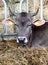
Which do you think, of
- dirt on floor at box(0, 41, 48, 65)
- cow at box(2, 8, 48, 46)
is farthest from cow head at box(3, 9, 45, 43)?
dirt on floor at box(0, 41, 48, 65)

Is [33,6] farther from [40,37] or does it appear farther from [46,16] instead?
[40,37]

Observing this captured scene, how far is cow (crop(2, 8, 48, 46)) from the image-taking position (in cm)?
762

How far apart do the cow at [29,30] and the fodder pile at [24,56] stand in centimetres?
46

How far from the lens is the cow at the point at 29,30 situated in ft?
25.0

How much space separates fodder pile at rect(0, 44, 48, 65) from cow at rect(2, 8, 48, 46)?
0.46 meters

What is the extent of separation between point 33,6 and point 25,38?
107 inches

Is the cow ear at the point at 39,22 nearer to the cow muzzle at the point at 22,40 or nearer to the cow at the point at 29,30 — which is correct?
the cow at the point at 29,30

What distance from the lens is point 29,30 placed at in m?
7.86

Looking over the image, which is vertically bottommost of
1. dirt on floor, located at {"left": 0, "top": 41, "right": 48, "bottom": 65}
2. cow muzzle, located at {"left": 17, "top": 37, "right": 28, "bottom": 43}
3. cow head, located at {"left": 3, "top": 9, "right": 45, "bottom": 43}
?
dirt on floor, located at {"left": 0, "top": 41, "right": 48, "bottom": 65}

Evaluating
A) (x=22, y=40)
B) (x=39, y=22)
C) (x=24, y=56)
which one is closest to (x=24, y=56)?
(x=24, y=56)

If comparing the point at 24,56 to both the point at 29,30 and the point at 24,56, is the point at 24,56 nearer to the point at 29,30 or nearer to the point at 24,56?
the point at 24,56

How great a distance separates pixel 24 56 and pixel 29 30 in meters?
1.31

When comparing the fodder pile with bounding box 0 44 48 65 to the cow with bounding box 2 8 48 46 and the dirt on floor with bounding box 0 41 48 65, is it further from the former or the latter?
the cow with bounding box 2 8 48 46

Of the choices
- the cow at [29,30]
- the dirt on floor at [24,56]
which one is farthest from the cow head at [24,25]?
→ the dirt on floor at [24,56]
